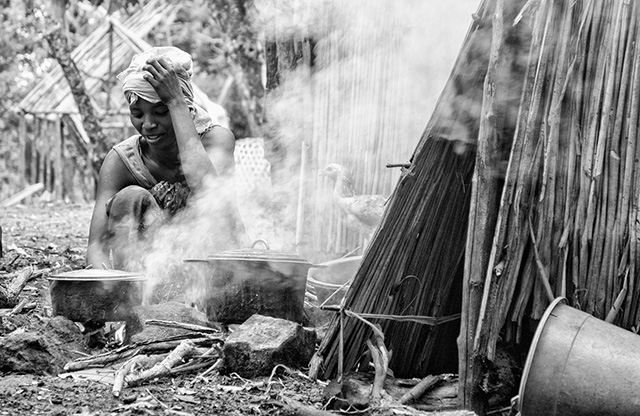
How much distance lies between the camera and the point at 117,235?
459 centimetres

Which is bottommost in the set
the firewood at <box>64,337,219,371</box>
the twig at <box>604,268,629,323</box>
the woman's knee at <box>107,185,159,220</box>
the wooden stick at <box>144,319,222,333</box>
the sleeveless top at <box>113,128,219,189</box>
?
the firewood at <box>64,337,219,371</box>

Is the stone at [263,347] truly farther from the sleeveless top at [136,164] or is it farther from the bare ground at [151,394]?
the sleeveless top at [136,164]

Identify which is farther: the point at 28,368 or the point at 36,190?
the point at 36,190

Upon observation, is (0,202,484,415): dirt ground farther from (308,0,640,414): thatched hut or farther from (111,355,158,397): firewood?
(308,0,640,414): thatched hut

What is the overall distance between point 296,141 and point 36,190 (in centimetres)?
1082

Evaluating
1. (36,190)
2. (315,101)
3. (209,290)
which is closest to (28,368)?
(209,290)

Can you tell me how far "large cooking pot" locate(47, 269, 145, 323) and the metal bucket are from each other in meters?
2.11

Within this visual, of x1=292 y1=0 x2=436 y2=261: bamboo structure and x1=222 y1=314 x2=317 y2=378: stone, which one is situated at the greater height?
x1=292 y1=0 x2=436 y2=261: bamboo structure

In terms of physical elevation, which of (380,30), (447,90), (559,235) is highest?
(380,30)

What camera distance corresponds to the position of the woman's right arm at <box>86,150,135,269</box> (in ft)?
15.4

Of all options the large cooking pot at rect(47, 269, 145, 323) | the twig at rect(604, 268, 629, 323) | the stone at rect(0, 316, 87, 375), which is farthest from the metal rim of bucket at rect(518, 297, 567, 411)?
the large cooking pot at rect(47, 269, 145, 323)

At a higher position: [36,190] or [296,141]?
[296,141]

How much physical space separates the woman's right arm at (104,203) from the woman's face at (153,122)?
299 millimetres

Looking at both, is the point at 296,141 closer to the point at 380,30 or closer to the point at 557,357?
the point at 380,30
